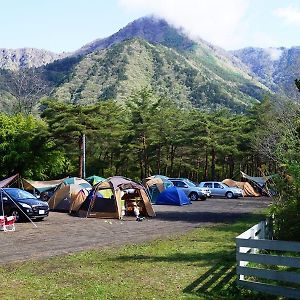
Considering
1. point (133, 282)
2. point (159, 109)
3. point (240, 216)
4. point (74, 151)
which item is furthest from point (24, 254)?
point (159, 109)

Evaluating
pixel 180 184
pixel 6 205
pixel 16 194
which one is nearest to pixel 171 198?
pixel 180 184

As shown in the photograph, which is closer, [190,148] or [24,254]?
[24,254]

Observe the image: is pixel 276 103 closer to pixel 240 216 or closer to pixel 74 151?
pixel 74 151

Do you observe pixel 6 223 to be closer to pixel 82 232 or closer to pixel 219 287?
pixel 82 232

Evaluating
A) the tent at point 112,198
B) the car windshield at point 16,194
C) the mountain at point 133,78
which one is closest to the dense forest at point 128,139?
the tent at point 112,198

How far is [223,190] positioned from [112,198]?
18892 millimetres

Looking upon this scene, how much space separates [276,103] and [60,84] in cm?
11516

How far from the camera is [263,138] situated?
132 feet

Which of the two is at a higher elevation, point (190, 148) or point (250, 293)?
point (190, 148)

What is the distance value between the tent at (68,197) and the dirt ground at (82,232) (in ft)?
3.60

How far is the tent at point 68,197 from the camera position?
2242 centimetres

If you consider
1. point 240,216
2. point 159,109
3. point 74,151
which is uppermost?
point 159,109

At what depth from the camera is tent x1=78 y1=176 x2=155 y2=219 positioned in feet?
64.6

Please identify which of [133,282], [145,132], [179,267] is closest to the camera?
[133,282]
